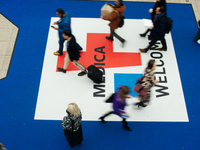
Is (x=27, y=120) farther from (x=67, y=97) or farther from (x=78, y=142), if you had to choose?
(x=78, y=142)

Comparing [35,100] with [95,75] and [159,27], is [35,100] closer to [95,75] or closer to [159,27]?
[95,75]

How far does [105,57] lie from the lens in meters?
4.93

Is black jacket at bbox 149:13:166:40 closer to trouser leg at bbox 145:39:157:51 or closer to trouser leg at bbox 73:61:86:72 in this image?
trouser leg at bbox 145:39:157:51

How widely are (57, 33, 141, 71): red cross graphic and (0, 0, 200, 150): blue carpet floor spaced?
3.36 ft

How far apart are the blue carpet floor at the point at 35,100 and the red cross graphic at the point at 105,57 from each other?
3.36 feet

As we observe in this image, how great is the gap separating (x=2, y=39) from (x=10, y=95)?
6.35 feet

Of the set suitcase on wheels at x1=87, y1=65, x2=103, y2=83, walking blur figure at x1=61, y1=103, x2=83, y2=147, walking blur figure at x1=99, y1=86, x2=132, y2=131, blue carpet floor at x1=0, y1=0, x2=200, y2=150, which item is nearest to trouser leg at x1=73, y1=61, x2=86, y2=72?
suitcase on wheels at x1=87, y1=65, x2=103, y2=83

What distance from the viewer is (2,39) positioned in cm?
527

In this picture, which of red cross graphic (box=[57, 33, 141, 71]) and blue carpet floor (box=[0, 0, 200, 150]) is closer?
blue carpet floor (box=[0, 0, 200, 150])

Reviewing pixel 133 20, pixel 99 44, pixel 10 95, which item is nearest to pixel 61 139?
pixel 10 95

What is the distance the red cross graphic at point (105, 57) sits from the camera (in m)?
4.82

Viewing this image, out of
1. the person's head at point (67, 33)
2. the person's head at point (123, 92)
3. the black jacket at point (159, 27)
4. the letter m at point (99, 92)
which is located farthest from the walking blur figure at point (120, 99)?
the black jacket at point (159, 27)

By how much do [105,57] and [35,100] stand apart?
212 cm

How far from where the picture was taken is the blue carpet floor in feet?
12.5
